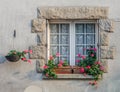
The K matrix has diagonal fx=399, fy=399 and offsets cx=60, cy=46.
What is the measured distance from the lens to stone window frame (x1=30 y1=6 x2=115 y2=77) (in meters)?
9.20

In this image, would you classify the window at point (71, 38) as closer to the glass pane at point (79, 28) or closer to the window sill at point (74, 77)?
the glass pane at point (79, 28)

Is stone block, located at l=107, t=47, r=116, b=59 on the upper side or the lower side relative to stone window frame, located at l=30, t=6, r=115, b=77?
lower

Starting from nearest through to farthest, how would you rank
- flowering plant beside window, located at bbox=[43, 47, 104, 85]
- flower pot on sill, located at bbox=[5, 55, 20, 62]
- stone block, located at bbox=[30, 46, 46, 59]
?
flower pot on sill, located at bbox=[5, 55, 20, 62], flowering plant beside window, located at bbox=[43, 47, 104, 85], stone block, located at bbox=[30, 46, 46, 59]

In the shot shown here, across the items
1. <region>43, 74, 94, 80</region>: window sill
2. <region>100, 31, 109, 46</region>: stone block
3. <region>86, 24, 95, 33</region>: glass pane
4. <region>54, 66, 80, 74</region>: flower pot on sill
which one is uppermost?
<region>86, 24, 95, 33</region>: glass pane

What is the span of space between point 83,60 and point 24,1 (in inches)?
76.9

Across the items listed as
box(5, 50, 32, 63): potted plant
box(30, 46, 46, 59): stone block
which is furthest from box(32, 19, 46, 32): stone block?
box(5, 50, 32, 63): potted plant

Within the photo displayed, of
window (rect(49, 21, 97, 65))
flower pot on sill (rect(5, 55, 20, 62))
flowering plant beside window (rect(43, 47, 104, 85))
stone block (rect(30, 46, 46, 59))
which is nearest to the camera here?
flower pot on sill (rect(5, 55, 20, 62))

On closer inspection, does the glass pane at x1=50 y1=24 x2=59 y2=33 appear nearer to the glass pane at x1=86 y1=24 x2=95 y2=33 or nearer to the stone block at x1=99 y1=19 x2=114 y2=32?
the glass pane at x1=86 y1=24 x2=95 y2=33

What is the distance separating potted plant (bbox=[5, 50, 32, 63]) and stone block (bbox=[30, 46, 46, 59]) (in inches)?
4.3

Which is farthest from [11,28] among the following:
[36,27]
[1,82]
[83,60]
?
[83,60]

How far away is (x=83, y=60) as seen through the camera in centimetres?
935

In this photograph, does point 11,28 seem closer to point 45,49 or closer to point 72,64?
point 45,49

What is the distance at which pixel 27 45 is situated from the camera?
30.5 ft

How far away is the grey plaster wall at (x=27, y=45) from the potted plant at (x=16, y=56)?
0.52 ft
